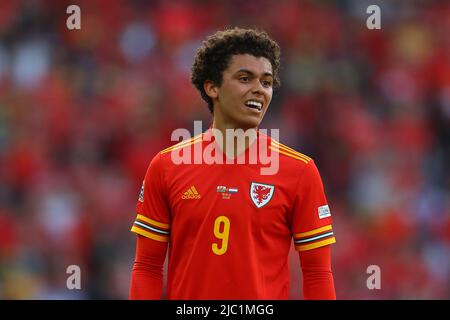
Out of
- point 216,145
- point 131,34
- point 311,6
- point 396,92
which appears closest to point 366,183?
point 396,92

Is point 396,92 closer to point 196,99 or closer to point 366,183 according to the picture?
point 366,183

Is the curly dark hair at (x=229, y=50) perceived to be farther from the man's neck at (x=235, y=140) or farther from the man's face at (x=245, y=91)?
the man's neck at (x=235, y=140)

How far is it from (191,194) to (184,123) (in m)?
4.78

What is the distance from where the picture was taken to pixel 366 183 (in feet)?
26.4

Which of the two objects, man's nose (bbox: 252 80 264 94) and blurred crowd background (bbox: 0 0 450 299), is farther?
blurred crowd background (bbox: 0 0 450 299)

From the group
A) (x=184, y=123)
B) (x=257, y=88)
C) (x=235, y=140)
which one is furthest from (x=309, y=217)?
(x=184, y=123)

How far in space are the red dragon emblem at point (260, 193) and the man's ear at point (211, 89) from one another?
474 millimetres

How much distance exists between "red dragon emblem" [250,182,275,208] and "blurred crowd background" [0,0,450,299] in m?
3.30

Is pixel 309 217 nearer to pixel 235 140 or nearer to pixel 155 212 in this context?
pixel 235 140

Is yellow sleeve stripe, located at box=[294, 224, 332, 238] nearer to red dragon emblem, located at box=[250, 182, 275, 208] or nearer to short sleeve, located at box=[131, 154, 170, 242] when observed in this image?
red dragon emblem, located at box=[250, 182, 275, 208]

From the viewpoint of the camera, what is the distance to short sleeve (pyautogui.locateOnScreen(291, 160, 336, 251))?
3.44 meters

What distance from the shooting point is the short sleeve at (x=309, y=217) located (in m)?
3.44

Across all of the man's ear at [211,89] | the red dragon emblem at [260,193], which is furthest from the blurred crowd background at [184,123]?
the red dragon emblem at [260,193]

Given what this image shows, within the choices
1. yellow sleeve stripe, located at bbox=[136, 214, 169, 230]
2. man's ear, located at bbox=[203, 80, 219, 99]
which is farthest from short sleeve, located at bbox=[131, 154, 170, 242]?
man's ear, located at bbox=[203, 80, 219, 99]
